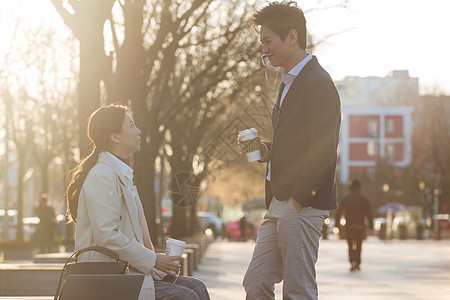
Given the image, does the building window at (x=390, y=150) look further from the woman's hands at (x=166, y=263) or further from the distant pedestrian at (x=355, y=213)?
the woman's hands at (x=166, y=263)

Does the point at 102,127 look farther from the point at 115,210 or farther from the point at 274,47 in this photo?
the point at 274,47

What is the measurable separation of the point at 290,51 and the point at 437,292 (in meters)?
9.13

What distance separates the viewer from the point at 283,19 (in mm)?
5148

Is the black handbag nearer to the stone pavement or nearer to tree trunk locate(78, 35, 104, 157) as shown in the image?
tree trunk locate(78, 35, 104, 157)

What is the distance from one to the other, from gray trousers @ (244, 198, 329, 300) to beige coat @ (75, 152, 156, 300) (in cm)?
62

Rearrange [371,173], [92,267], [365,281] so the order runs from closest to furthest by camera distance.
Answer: [92,267] → [365,281] → [371,173]

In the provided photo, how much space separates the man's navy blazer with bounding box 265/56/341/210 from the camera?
16.1ft

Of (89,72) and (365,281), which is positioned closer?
(89,72)

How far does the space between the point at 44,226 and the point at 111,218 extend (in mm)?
22932

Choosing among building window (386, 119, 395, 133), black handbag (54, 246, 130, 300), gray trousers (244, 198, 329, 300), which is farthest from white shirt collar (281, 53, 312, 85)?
building window (386, 119, 395, 133)

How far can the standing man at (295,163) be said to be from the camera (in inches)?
195

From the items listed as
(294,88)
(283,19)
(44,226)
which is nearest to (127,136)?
(294,88)

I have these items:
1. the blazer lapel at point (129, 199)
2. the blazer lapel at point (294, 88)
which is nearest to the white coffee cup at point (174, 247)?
the blazer lapel at point (129, 199)

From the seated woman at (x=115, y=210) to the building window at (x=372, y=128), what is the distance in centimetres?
9294
